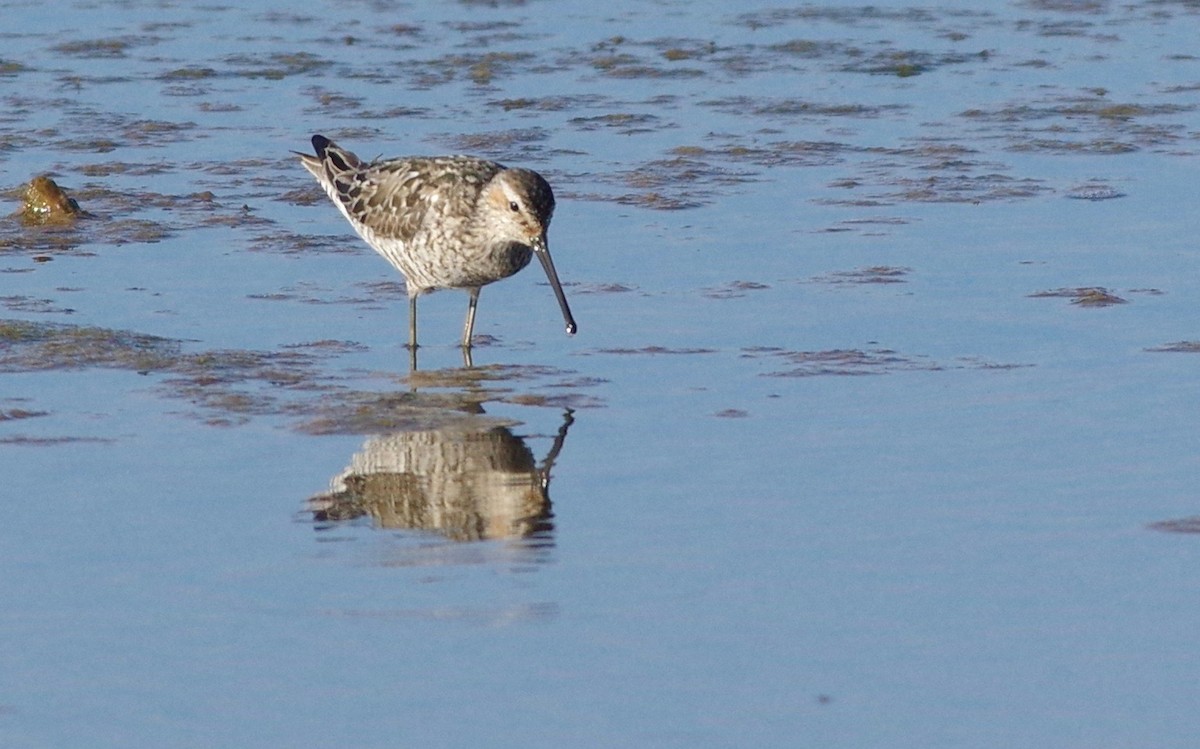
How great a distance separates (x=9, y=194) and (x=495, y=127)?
374cm

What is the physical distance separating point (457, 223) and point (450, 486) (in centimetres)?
252

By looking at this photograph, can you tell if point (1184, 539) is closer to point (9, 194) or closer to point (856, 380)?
point (856, 380)

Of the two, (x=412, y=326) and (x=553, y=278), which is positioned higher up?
(x=553, y=278)

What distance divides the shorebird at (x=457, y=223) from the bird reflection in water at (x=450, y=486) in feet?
4.56

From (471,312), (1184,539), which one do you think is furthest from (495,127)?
(1184,539)

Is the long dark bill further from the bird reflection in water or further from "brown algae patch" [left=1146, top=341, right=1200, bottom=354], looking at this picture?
"brown algae patch" [left=1146, top=341, right=1200, bottom=354]

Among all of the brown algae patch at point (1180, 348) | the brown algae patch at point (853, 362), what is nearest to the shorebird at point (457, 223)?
the brown algae patch at point (853, 362)

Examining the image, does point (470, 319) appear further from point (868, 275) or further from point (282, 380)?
point (868, 275)

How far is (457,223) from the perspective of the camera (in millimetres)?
10562

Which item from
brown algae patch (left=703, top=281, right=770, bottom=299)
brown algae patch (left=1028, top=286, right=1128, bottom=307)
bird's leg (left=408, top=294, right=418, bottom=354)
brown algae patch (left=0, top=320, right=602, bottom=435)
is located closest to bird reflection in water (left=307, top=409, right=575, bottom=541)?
brown algae patch (left=0, top=320, right=602, bottom=435)

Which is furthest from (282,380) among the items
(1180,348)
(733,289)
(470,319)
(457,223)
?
(1180,348)

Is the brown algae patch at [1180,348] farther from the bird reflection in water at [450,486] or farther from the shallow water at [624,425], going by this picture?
the bird reflection in water at [450,486]

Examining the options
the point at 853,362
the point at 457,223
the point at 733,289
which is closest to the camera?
the point at 853,362

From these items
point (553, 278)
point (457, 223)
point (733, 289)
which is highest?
point (457, 223)
